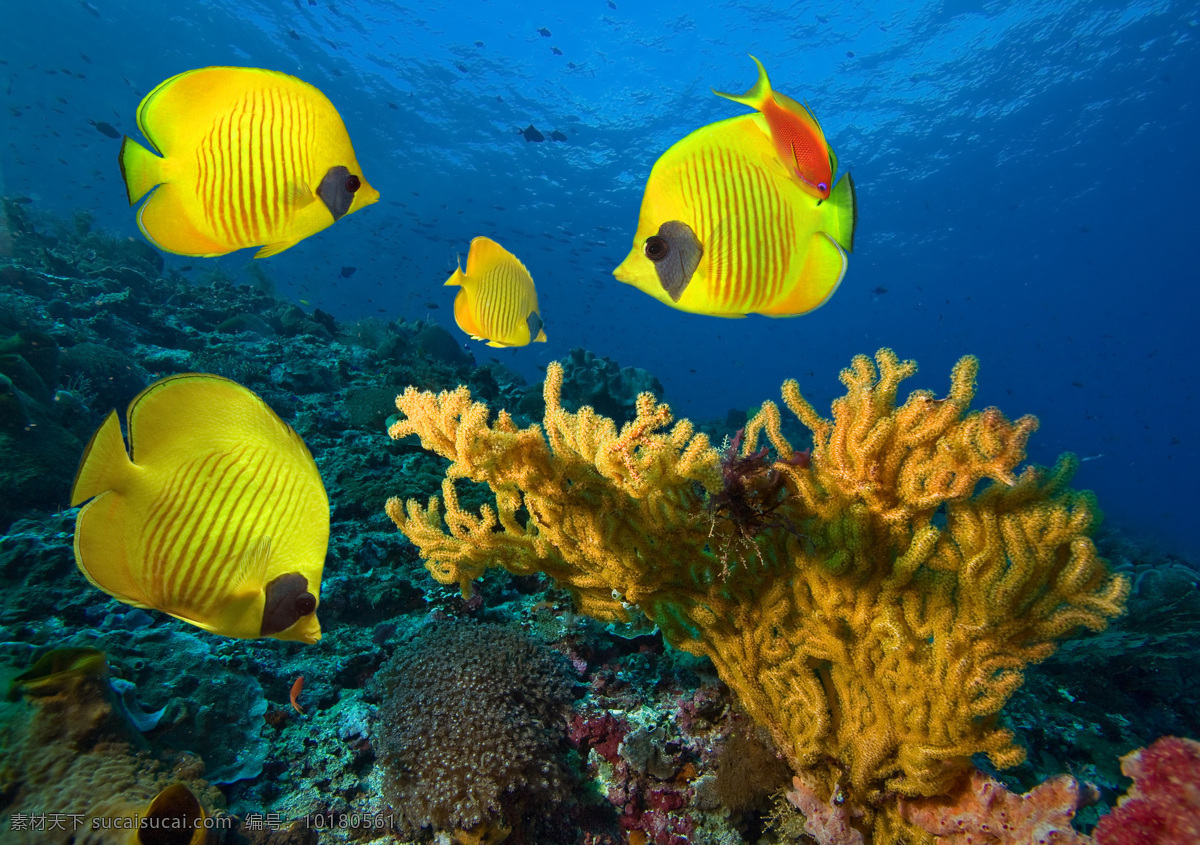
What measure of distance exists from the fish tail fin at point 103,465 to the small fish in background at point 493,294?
2200 millimetres

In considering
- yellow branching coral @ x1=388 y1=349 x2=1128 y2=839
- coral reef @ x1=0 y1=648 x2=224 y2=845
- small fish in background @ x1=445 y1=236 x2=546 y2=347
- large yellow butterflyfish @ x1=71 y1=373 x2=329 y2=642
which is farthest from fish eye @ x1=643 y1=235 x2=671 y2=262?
coral reef @ x1=0 y1=648 x2=224 y2=845

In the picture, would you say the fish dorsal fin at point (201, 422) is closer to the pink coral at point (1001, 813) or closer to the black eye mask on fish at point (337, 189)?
the black eye mask on fish at point (337, 189)

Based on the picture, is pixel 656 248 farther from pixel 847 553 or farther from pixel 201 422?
pixel 847 553

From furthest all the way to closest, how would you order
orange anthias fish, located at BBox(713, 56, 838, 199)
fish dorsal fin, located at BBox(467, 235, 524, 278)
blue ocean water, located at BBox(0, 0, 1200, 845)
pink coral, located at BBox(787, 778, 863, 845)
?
fish dorsal fin, located at BBox(467, 235, 524, 278), blue ocean water, located at BBox(0, 0, 1200, 845), pink coral, located at BBox(787, 778, 863, 845), orange anthias fish, located at BBox(713, 56, 838, 199)

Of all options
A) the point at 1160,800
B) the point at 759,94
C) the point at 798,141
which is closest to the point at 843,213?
the point at 798,141

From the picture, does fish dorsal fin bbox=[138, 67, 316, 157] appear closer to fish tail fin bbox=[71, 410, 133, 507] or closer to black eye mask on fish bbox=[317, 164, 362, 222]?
black eye mask on fish bbox=[317, 164, 362, 222]

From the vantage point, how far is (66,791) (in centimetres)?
203

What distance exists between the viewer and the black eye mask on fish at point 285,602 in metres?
1.11

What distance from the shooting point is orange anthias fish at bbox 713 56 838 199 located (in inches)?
54.4

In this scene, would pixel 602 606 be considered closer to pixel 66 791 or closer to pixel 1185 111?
pixel 66 791

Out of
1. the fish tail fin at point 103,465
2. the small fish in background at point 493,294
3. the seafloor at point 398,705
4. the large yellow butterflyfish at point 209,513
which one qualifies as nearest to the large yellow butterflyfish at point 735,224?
the large yellow butterflyfish at point 209,513

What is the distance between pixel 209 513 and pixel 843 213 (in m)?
1.86

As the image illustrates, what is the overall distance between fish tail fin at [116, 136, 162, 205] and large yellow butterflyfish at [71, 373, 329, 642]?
0.78 meters

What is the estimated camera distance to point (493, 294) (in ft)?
10.2
